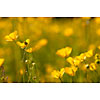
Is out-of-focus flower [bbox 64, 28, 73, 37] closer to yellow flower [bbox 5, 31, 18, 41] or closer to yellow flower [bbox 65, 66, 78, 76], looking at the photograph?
yellow flower [bbox 65, 66, 78, 76]

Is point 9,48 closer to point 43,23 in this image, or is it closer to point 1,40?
point 1,40

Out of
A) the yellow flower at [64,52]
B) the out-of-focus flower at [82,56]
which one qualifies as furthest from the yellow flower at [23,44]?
the out-of-focus flower at [82,56]

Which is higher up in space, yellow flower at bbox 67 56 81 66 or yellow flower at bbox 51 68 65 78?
yellow flower at bbox 67 56 81 66

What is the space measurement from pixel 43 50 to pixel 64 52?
0.66 ft

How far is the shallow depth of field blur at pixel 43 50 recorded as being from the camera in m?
3.01

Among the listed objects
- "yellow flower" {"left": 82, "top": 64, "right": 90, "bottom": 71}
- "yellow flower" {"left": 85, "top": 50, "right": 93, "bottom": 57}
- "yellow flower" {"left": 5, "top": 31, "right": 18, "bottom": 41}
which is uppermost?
"yellow flower" {"left": 5, "top": 31, "right": 18, "bottom": 41}

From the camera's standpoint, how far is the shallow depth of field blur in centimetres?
301

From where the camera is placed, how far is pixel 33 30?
3039 millimetres

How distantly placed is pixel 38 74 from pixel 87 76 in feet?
1.52

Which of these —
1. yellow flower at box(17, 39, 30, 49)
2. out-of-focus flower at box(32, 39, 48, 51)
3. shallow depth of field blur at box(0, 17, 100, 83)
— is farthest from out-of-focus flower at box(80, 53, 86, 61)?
yellow flower at box(17, 39, 30, 49)

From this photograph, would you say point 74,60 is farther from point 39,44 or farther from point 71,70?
point 39,44

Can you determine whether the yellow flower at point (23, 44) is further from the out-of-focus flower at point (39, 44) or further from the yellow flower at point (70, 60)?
the yellow flower at point (70, 60)
